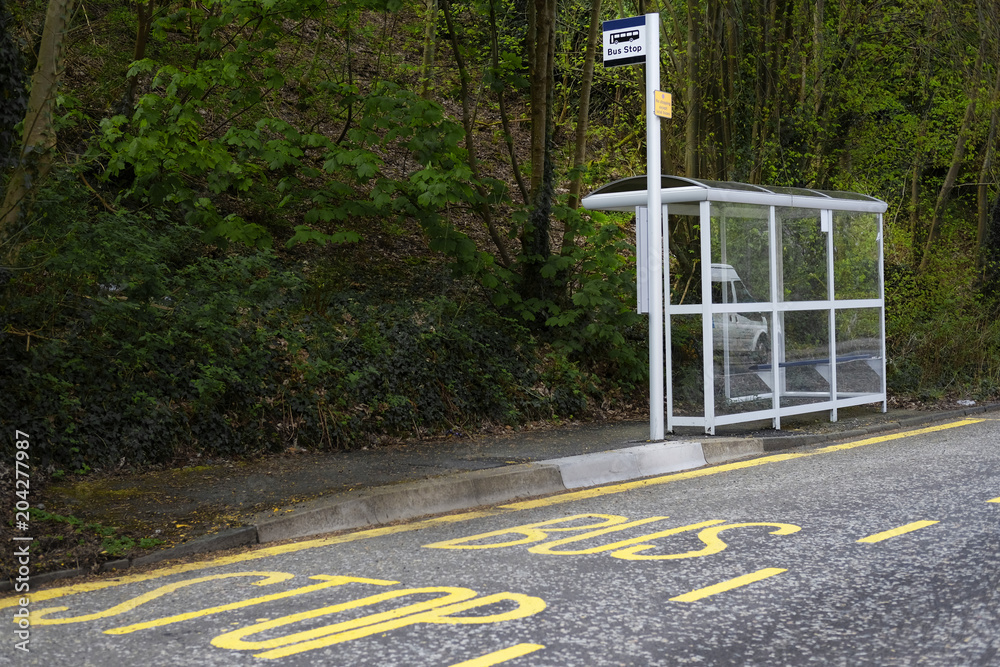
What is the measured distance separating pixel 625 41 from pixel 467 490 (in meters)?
5.27

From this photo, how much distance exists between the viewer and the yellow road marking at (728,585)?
5.45m

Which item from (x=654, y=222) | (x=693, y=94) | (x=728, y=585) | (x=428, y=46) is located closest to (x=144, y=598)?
(x=728, y=585)

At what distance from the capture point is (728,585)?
223 inches

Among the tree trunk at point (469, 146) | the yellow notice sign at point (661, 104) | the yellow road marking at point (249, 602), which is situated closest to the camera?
the yellow road marking at point (249, 602)

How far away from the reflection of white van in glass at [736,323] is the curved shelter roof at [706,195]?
848 millimetres

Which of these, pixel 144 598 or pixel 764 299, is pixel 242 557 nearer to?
pixel 144 598

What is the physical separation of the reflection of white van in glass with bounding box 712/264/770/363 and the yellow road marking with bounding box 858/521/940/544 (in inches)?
181

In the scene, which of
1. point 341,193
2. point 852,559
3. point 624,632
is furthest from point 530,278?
point 624,632

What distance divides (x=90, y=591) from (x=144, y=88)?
11.2m

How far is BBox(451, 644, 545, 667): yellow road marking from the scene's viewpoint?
441 cm

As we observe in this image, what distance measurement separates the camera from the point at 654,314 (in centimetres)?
1088

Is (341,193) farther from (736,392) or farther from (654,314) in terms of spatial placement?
(736,392)

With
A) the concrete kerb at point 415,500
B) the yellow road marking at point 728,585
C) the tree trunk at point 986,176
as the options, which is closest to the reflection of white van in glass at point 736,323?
the concrete kerb at point 415,500

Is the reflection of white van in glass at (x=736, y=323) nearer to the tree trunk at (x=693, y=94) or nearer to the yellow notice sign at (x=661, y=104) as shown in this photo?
the yellow notice sign at (x=661, y=104)
